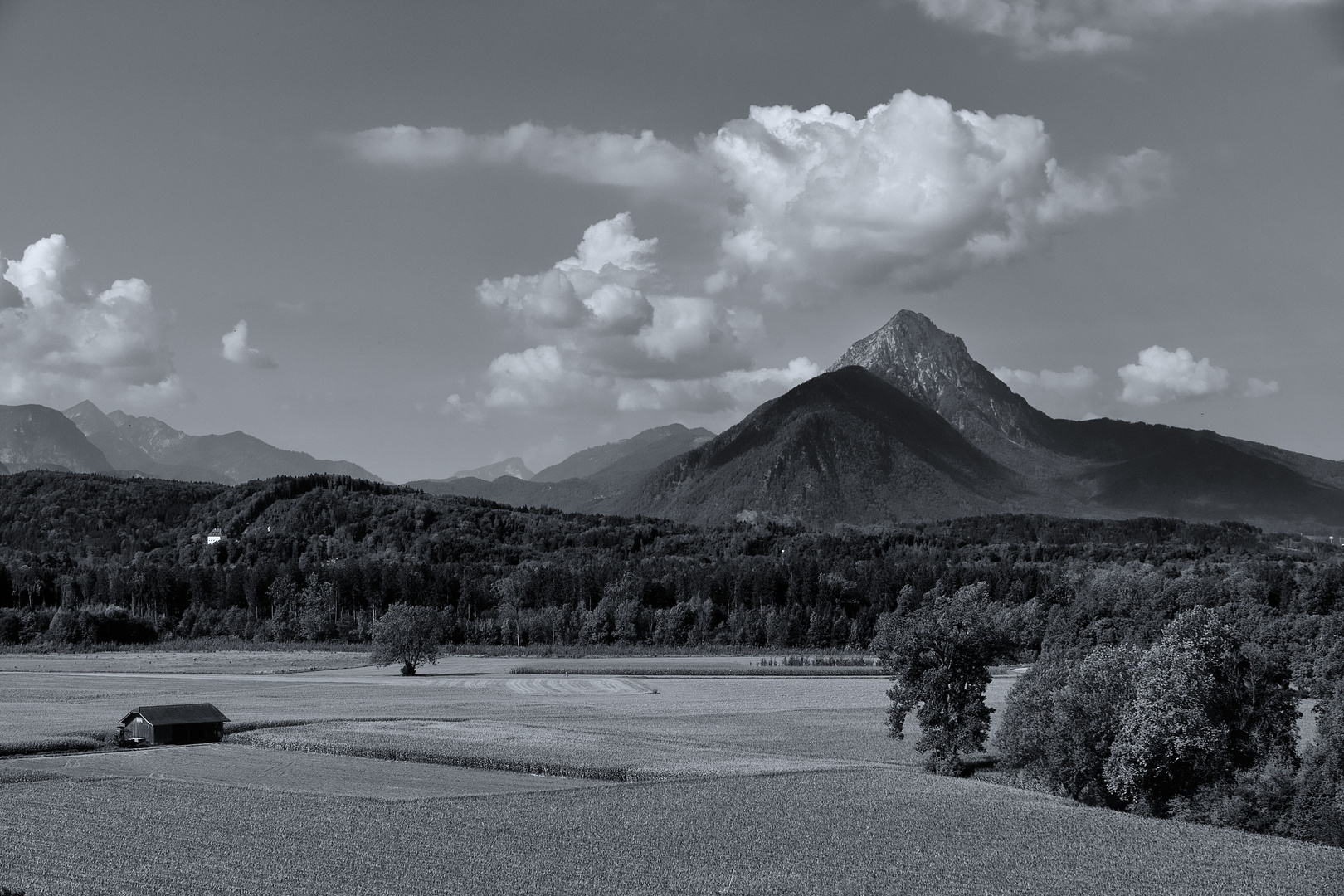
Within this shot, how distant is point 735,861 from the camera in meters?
39.8

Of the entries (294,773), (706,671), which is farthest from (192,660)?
(294,773)

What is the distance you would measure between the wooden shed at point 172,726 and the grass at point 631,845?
1549 cm

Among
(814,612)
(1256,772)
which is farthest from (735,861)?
(814,612)

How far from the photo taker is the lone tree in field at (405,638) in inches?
5069

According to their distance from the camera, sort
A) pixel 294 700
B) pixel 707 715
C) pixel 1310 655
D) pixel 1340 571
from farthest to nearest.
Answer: pixel 1340 571, pixel 1310 655, pixel 294 700, pixel 707 715

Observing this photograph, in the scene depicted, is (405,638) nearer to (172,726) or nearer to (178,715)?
(178,715)

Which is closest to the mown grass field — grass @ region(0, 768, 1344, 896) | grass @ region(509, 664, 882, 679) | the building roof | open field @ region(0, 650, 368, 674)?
grass @ region(0, 768, 1344, 896)

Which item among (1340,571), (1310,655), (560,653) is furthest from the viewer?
(1340,571)

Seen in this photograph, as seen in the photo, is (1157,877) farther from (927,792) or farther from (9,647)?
(9,647)

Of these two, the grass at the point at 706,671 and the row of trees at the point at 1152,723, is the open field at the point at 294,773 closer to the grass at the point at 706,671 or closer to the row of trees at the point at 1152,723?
the row of trees at the point at 1152,723

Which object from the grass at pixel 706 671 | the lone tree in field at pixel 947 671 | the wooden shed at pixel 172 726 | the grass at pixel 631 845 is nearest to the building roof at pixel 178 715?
the wooden shed at pixel 172 726

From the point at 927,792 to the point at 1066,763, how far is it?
7.41 meters

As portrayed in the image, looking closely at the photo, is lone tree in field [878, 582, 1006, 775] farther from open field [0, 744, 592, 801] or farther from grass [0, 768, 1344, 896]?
open field [0, 744, 592, 801]

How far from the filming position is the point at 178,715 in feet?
227
